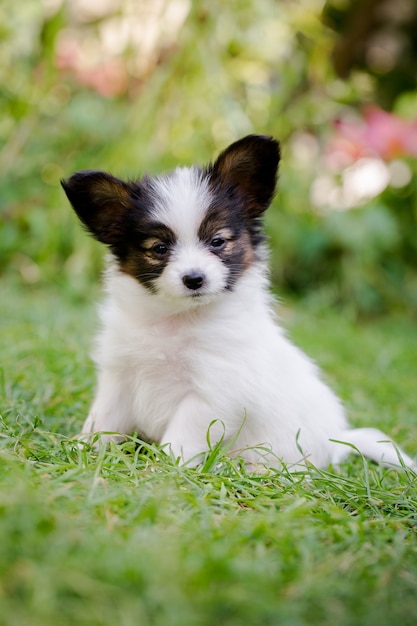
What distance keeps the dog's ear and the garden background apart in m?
1.21

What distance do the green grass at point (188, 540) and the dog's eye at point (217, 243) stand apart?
897 millimetres

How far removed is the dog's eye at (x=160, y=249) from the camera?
2.94m

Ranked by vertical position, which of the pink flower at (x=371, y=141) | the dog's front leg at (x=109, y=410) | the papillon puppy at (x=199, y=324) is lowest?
the dog's front leg at (x=109, y=410)

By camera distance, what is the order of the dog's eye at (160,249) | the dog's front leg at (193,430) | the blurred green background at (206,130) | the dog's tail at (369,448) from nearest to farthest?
the dog's front leg at (193,430) < the dog's eye at (160,249) < the dog's tail at (369,448) < the blurred green background at (206,130)

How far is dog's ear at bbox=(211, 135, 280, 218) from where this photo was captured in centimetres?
306

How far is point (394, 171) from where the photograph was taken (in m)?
7.84

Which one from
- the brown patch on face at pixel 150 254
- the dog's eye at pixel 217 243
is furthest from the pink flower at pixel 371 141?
the brown patch on face at pixel 150 254

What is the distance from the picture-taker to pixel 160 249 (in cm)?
295

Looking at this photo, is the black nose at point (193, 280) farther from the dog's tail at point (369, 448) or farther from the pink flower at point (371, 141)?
the pink flower at point (371, 141)

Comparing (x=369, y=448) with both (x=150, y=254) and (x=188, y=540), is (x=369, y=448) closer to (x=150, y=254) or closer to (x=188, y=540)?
(x=150, y=254)

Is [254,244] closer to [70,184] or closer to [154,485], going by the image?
[70,184]

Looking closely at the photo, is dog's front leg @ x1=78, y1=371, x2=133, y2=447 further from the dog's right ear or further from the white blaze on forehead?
the white blaze on forehead

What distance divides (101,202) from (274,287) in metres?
4.44

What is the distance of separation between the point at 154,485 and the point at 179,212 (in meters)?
1.13
